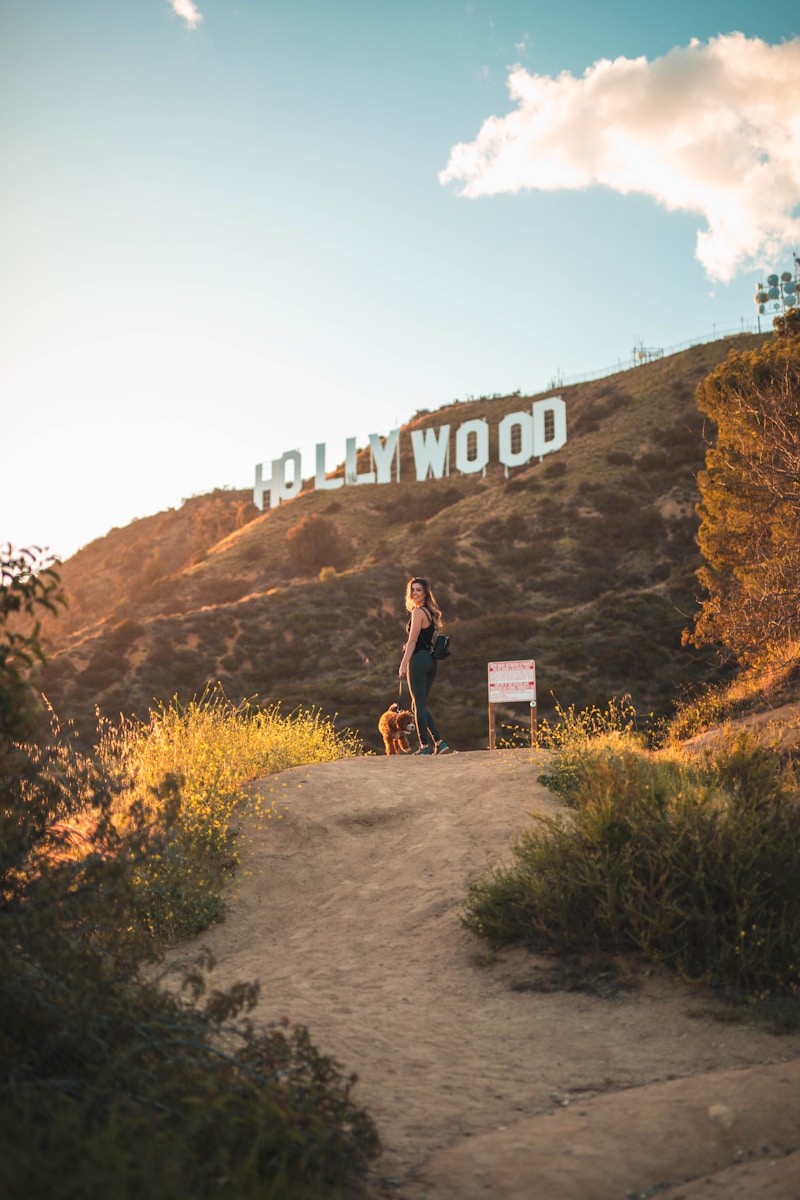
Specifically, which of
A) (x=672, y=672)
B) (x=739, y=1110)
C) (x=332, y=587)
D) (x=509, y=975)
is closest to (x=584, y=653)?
(x=672, y=672)

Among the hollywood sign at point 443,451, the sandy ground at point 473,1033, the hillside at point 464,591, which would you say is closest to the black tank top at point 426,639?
the sandy ground at point 473,1033

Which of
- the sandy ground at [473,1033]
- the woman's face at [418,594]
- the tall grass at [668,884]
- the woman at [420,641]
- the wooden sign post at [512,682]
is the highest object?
the woman's face at [418,594]

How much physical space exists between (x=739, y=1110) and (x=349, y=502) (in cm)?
6068

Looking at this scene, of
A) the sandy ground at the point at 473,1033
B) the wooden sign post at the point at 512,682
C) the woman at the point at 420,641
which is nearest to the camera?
the sandy ground at the point at 473,1033

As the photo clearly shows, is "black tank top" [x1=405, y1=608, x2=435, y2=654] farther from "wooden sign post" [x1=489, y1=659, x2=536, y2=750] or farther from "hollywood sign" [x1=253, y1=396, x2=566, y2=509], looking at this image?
"hollywood sign" [x1=253, y1=396, x2=566, y2=509]

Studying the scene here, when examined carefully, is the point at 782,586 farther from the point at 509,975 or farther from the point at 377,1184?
the point at 377,1184

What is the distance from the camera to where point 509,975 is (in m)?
6.30

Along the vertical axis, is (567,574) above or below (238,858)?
above

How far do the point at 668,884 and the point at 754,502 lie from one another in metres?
18.9

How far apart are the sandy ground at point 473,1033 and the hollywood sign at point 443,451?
50590 mm

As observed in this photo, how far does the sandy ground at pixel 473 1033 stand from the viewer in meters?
3.73

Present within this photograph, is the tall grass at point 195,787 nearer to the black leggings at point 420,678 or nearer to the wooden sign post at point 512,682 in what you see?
the black leggings at point 420,678

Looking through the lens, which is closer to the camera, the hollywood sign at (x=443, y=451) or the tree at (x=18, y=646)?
the tree at (x=18, y=646)

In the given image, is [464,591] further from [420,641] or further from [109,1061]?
[109,1061]
